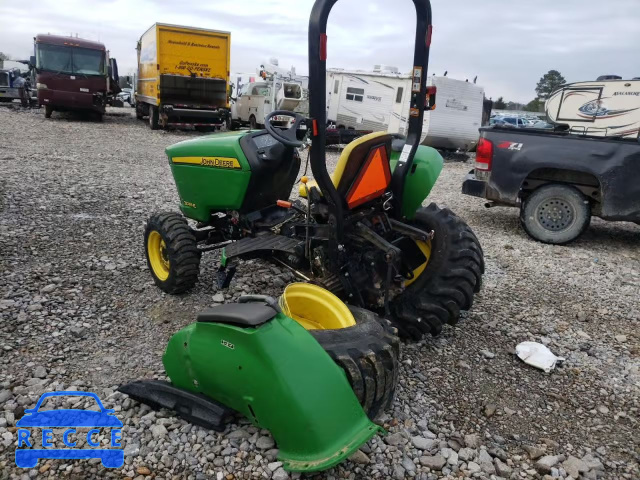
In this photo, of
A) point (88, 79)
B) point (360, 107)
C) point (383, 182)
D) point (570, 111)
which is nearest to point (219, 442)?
point (383, 182)

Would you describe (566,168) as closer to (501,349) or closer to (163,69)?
(501,349)

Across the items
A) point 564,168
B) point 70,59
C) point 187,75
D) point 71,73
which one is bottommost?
point 564,168

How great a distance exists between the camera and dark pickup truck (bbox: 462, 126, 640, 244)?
5.79 metres

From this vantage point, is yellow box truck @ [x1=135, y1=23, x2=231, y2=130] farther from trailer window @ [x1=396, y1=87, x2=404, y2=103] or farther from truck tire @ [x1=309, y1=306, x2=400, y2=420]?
truck tire @ [x1=309, y1=306, x2=400, y2=420]

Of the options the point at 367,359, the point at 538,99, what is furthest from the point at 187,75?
the point at 538,99

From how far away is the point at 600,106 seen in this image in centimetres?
1063

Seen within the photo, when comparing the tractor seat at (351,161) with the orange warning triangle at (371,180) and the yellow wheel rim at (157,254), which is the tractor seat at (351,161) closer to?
the orange warning triangle at (371,180)

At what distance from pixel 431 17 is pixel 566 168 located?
375cm

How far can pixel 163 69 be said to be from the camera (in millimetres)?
15188

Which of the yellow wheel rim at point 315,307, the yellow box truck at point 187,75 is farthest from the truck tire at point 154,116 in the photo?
the yellow wheel rim at point 315,307

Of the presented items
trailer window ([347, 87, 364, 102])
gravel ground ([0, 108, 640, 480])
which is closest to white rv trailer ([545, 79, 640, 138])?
gravel ground ([0, 108, 640, 480])

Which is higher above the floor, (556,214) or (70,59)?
(70,59)

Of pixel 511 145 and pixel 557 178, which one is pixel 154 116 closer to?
pixel 511 145

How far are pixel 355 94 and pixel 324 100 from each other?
13817 millimetres
